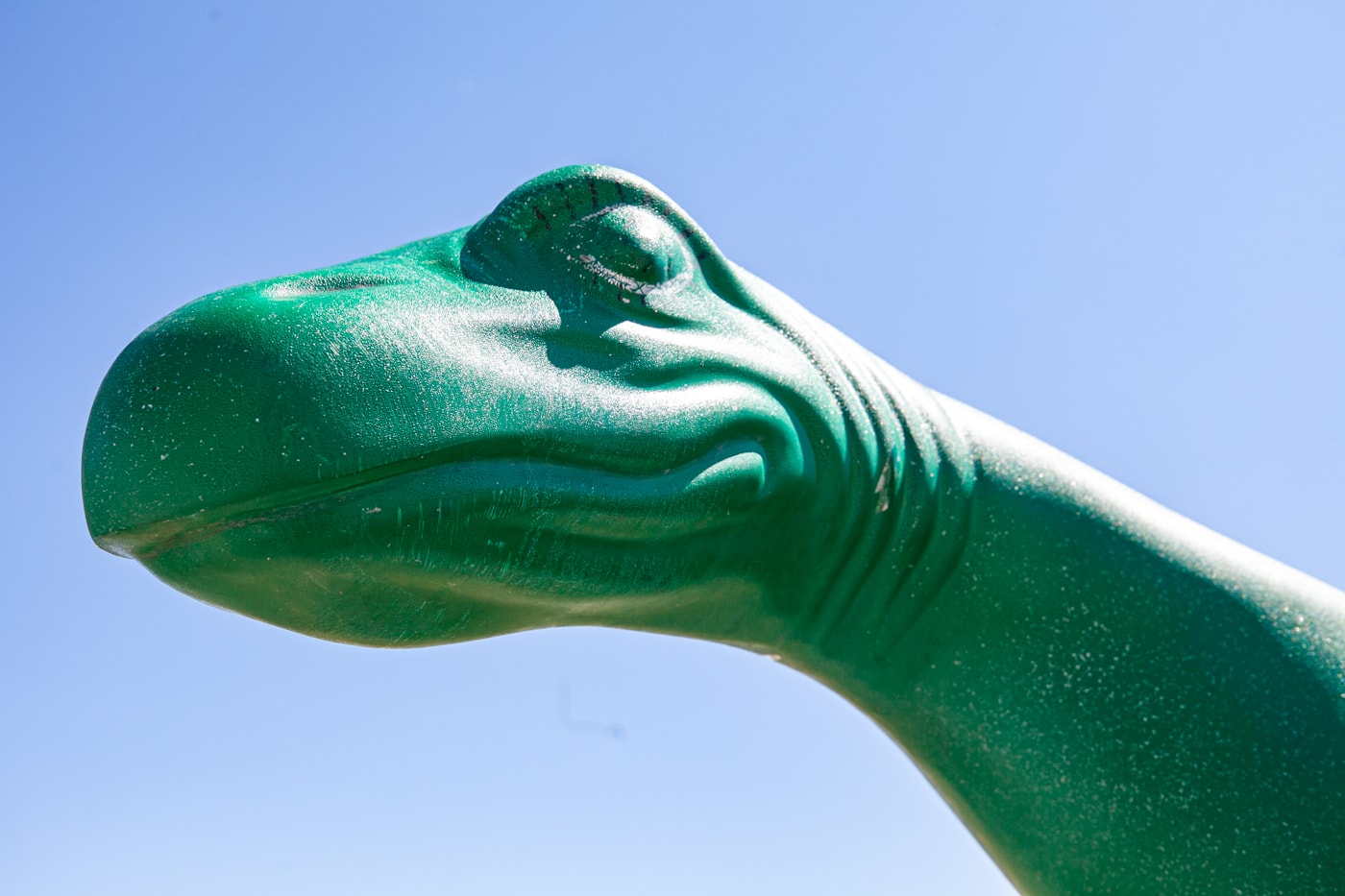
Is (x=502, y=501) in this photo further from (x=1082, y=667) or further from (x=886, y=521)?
(x=1082, y=667)

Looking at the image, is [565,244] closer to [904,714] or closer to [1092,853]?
[904,714]

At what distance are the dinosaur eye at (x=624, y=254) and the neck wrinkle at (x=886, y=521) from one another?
0.30 meters

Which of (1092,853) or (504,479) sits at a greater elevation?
(504,479)

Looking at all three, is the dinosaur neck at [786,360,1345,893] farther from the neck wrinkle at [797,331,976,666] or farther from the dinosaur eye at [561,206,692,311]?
the dinosaur eye at [561,206,692,311]

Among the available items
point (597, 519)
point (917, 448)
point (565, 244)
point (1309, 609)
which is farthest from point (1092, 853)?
point (565, 244)

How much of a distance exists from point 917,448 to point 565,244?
24.3 inches

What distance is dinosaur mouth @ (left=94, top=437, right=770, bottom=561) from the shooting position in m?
1.46

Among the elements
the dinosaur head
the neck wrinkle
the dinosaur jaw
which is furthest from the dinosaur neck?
the dinosaur jaw

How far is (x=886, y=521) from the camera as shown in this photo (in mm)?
1884

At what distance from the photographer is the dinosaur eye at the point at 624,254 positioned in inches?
68.8

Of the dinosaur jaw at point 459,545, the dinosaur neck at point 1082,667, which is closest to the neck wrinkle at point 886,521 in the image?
the dinosaur neck at point 1082,667

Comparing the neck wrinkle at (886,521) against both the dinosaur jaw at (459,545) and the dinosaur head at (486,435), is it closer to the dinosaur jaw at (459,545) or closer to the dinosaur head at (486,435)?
the dinosaur head at (486,435)

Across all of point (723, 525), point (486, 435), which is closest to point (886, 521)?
point (723, 525)

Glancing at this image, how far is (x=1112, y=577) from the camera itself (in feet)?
6.08
